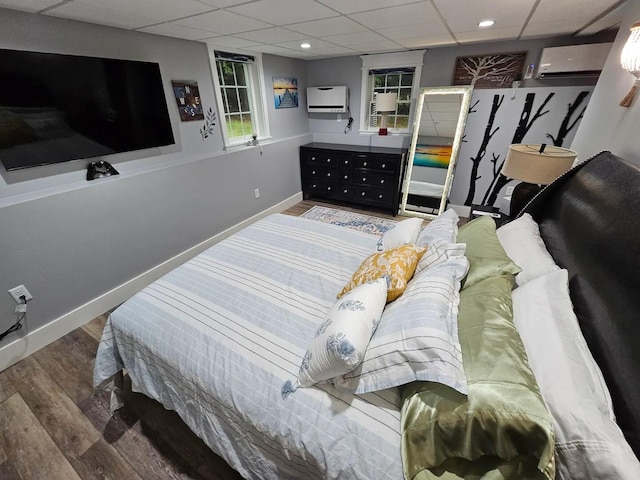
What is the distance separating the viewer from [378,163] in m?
3.70

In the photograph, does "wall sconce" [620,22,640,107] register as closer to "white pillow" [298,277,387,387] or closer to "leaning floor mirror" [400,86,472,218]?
"white pillow" [298,277,387,387]

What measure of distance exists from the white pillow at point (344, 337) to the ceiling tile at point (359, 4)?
66.8 inches

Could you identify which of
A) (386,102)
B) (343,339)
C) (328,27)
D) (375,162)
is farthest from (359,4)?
(375,162)

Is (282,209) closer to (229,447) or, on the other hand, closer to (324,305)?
(324,305)

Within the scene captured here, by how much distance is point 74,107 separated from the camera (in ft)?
6.30

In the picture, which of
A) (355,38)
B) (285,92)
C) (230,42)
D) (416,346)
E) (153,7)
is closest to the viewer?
(416,346)

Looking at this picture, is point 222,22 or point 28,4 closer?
point 28,4

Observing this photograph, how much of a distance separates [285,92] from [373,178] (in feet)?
5.78

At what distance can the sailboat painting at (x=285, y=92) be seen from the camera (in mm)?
3701

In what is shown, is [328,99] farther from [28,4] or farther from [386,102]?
[28,4]

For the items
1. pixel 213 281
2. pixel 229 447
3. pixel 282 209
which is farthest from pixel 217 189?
pixel 229 447

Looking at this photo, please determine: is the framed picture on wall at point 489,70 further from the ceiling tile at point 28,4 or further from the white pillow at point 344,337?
the ceiling tile at point 28,4

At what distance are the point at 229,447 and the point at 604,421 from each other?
1233 mm

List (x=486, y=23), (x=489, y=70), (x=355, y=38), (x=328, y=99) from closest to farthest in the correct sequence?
(x=486, y=23) → (x=355, y=38) → (x=489, y=70) → (x=328, y=99)
